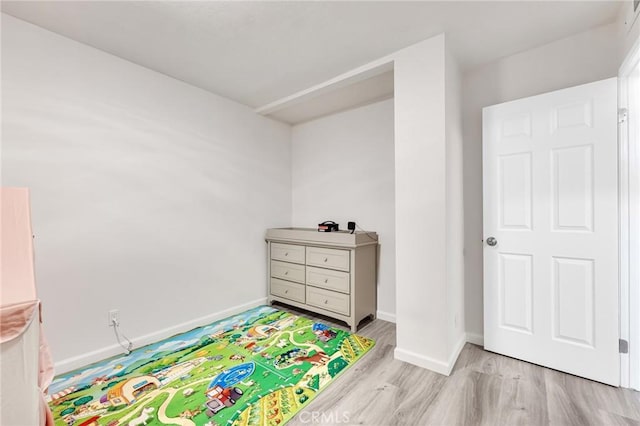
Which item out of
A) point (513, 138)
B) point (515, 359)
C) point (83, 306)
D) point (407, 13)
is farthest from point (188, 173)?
point (515, 359)

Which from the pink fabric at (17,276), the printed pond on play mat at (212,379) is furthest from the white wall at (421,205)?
the pink fabric at (17,276)

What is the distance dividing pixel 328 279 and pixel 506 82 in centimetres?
240

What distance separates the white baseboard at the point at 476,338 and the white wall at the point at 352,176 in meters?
0.73

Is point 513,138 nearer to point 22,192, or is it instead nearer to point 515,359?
point 515,359

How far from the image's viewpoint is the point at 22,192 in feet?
3.60

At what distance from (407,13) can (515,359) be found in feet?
8.72

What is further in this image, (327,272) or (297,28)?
(327,272)

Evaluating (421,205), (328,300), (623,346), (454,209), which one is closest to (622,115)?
(454,209)

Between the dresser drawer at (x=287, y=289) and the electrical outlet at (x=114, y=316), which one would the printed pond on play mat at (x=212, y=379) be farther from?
the dresser drawer at (x=287, y=289)

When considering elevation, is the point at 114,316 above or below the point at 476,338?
above

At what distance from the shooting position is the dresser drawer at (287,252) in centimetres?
310

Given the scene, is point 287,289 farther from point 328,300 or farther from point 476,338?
point 476,338

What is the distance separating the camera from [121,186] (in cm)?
225

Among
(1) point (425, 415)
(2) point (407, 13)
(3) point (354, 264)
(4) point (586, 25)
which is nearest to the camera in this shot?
(1) point (425, 415)
